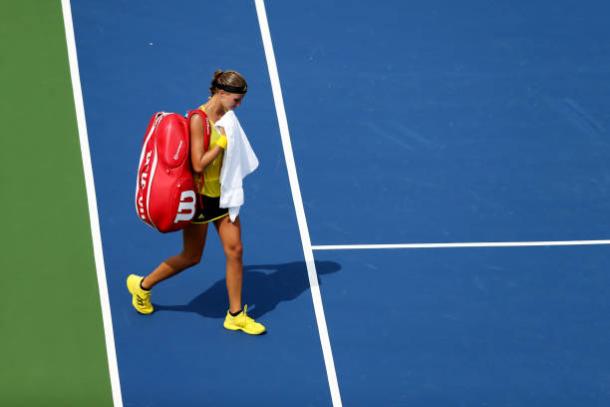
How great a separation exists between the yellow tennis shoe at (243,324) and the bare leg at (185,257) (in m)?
0.62

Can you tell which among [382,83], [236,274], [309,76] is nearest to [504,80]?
[382,83]

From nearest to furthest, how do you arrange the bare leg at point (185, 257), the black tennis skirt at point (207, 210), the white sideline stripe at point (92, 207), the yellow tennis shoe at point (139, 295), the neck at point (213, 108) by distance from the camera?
the neck at point (213, 108)
the black tennis skirt at point (207, 210)
the white sideline stripe at point (92, 207)
the bare leg at point (185, 257)
the yellow tennis shoe at point (139, 295)

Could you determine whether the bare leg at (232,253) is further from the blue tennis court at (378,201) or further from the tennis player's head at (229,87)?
the tennis player's head at (229,87)

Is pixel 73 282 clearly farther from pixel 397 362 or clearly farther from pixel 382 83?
pixel 382 83

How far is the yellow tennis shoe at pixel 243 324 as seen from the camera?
891 cm

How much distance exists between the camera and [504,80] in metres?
12.0

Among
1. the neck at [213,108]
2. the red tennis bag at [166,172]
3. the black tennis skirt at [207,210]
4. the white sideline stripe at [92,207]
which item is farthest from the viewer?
the white sideline stripe at [92,207]

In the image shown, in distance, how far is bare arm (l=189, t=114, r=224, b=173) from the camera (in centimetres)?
791

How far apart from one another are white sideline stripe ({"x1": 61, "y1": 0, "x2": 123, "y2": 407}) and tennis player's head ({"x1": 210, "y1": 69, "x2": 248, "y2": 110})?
2.22m

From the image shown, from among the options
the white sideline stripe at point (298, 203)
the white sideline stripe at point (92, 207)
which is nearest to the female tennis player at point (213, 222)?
the white sideline stripe at point (92, 207)

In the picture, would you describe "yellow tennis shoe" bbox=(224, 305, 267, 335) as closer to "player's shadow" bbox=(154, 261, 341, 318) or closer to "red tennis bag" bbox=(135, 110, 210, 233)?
"player's shadow" bbox=(154, 261, 341, 318)

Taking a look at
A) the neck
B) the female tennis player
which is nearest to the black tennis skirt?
the female tennis player

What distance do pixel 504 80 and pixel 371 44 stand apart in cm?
165

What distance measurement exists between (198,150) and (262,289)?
2.06 m
